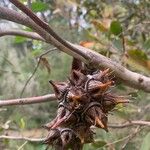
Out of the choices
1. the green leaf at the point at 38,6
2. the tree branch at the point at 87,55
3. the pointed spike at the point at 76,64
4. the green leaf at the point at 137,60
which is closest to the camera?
the tree branch at the point at 87,55

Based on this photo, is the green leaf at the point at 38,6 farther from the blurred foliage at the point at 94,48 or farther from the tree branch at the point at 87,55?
the tree branch at the point at 87,55

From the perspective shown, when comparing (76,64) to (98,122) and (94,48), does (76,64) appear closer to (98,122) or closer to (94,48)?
(98,122)

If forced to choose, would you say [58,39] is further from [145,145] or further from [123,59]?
[145,145]

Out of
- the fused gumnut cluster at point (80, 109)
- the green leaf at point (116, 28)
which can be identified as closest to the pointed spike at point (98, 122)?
the fused gumnut cluster at point (80, 109)

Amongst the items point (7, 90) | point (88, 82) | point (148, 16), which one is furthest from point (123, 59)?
point (7, 90)

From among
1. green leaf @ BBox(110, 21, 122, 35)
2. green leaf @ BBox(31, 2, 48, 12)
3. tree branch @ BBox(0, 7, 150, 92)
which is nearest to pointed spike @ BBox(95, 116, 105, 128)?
tree branch @ BBox(0, 7, 150, 92)

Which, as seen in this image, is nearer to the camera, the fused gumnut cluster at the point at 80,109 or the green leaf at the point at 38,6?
the fused gumnut cluster at the point at 80,109
